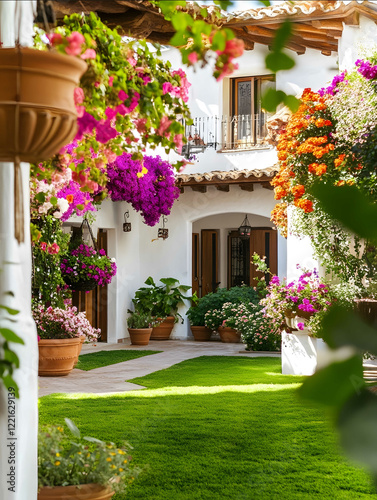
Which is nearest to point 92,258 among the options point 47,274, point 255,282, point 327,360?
point 47,274

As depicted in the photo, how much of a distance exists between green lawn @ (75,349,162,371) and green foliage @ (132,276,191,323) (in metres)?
1.37

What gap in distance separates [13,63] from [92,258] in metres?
8.33

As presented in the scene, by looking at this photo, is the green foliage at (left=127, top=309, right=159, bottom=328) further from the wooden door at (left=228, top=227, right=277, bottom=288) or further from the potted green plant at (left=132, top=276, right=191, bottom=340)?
the wooden door at (left=228, top=227, right=277, bottom=288)

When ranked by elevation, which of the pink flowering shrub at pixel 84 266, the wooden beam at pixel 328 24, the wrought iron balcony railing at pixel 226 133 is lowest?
the pink flowering shrub at pixel 84 266

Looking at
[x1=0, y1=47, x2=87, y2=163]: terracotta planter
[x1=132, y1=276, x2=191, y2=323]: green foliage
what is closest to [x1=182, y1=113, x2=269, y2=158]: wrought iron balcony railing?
[x1=132, y1=276, x2=191, y2=323]: green foliage

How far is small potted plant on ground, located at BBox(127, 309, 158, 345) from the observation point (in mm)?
11791

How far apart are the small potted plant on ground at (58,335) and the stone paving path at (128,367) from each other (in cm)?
14

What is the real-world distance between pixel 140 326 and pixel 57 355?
370 centimetres

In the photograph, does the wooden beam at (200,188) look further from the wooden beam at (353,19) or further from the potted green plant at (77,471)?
the potted green plant at (77,471)

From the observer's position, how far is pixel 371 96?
7.09 m

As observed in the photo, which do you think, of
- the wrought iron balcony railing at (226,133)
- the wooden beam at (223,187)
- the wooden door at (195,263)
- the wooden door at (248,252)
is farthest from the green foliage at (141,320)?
the wrought iron balcony railing at (226,133)

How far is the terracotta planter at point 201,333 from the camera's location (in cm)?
1227

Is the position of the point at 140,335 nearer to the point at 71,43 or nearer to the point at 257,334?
the point at 257,334

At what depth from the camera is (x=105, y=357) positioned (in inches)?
397
